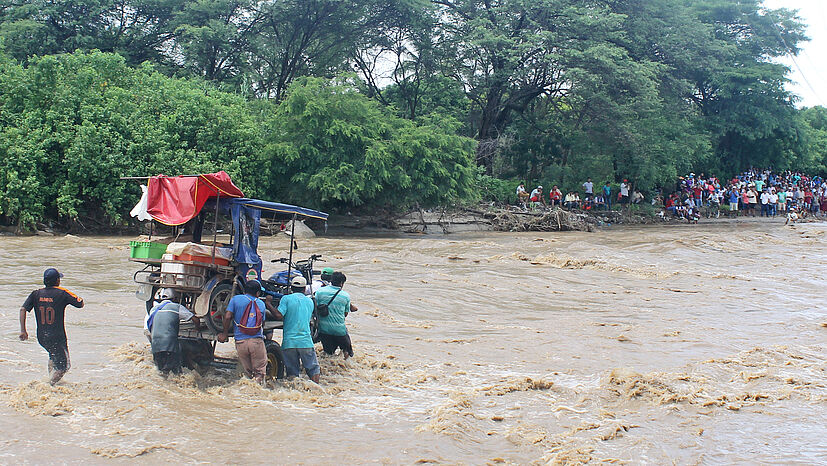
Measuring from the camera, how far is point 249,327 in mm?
7797

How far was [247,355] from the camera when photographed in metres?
7.88

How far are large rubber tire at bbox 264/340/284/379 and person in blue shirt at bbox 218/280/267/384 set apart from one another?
0.50 m

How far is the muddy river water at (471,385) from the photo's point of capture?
6.59 meters

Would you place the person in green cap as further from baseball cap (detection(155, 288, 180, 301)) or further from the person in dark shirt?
the person in dark shirt

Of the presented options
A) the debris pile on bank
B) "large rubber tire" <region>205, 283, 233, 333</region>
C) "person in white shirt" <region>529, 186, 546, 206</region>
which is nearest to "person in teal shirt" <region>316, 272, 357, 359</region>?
"large rubber tire" <region>205, 283, 233, 333</region>

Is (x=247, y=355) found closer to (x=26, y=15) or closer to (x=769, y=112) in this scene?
(x=26, y=15)

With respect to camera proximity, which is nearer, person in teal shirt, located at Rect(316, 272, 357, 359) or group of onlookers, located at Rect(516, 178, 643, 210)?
person in teal shirt, located at Rect(316, 272, 357, 359)

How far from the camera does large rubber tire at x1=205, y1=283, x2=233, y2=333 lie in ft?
26.6

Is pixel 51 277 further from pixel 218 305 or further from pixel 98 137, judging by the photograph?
pixel 98 137

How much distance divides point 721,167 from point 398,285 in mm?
32722

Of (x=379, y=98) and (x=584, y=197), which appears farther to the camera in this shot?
(x=379, y=98)

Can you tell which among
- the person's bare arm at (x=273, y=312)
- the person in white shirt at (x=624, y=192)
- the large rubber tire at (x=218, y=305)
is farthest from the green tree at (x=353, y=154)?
the person's bare arm at (x=273, y=312)

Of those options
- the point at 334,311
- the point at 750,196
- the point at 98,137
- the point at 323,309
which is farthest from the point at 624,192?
the point at 323,309

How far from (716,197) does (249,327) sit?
3522cm
